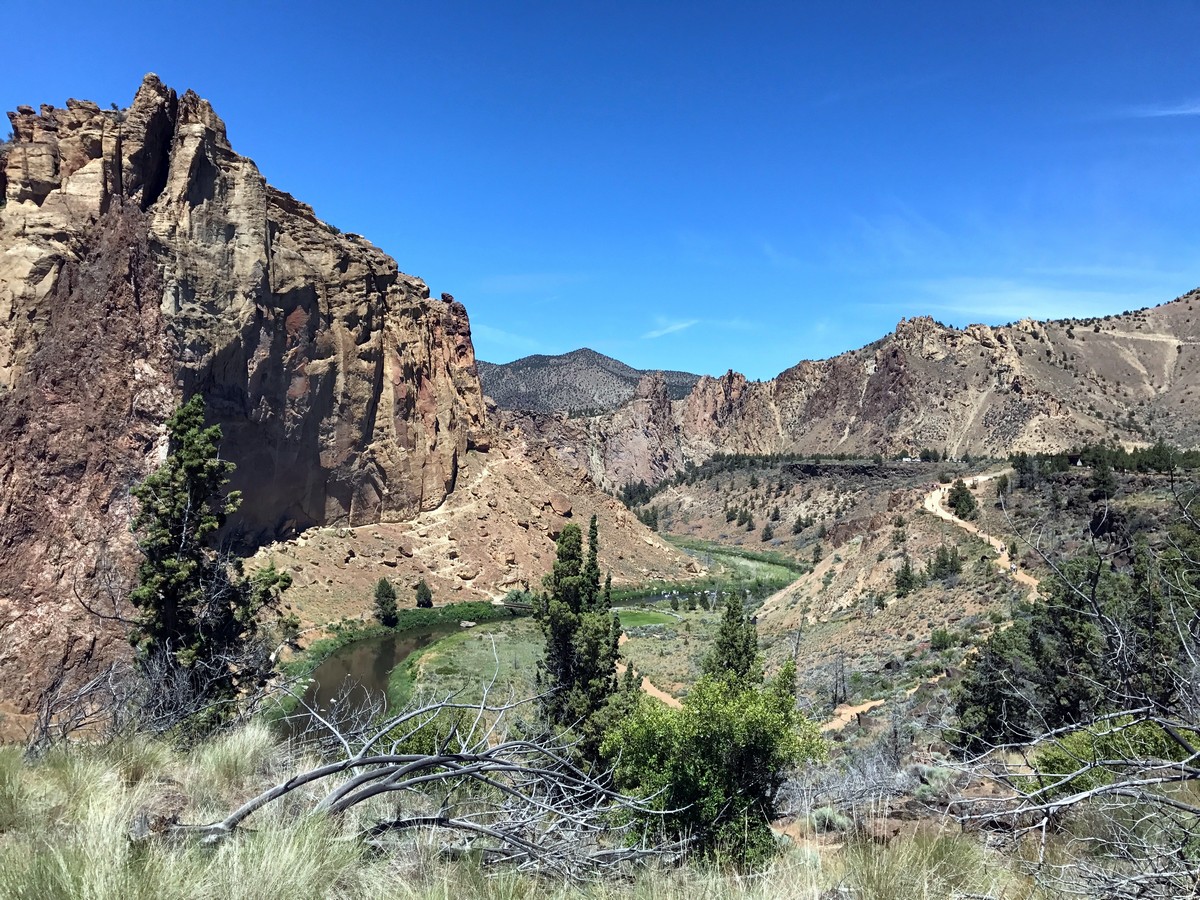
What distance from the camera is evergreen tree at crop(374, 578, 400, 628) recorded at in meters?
48.3

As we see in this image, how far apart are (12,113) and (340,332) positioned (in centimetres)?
2414

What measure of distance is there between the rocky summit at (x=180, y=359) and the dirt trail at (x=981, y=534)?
2759 centimetres

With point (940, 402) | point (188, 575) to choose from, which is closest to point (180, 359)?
point (188, 575)

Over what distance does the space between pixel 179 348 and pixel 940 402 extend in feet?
410

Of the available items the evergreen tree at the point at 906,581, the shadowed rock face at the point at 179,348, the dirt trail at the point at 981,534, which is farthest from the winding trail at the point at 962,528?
the shadowed rock face at the point at 179,348

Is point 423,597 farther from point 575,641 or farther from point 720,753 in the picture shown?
point 720,753

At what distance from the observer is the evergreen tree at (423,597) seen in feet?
172

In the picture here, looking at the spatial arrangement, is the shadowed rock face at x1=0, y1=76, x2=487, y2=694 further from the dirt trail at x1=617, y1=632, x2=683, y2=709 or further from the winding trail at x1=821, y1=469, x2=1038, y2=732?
the winding trail at x1=821, y1=469, x2=1038, y2=732

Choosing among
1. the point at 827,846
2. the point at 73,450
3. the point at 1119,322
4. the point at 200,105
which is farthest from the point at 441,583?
the point at 1119,322

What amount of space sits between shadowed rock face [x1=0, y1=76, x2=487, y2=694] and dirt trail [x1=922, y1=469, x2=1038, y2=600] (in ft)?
113

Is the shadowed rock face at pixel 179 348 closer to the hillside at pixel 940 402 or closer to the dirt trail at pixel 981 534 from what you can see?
the dirt trail at pixel 981 534

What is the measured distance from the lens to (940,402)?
435 ft

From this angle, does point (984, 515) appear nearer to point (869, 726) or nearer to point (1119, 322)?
point (869, 726)

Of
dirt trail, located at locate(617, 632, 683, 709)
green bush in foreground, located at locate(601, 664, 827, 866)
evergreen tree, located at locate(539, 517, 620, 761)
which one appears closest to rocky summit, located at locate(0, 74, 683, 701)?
evergreen tree, located at locate(539, 517, 620, 761)
